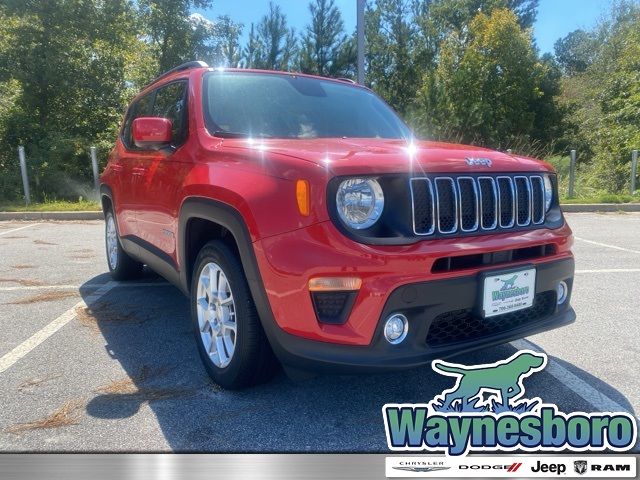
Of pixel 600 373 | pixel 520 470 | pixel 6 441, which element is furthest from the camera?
pixel 600 373

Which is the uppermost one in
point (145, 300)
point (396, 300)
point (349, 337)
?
point (396, 300)

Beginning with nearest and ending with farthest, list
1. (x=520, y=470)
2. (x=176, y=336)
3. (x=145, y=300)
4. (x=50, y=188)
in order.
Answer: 1. (x=520, y=470)
2. (x=176, y=336)
3. (x=145, y=300)
4. (x=50, y=188)

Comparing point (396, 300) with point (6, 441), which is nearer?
point (396, 300)

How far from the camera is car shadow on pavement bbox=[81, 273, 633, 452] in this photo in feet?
7.40

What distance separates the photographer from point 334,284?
208cm

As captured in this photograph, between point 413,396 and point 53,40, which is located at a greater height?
point 53,40

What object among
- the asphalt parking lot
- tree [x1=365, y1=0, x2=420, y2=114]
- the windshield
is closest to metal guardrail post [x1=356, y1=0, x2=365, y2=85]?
the windshield

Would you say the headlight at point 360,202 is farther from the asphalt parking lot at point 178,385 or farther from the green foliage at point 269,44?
the green foliage at point 269,44

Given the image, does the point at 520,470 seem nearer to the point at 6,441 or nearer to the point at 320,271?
the point at 320,271

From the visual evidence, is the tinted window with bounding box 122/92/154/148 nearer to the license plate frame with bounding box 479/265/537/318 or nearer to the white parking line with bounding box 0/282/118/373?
the white parking line with bounding box 0/282/118/373

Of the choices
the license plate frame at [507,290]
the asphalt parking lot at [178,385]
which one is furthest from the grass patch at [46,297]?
the license plate frame at [507,290]

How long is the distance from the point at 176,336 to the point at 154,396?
910 mm

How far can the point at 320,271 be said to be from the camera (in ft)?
6.81

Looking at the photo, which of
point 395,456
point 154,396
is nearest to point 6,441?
point 154,396
